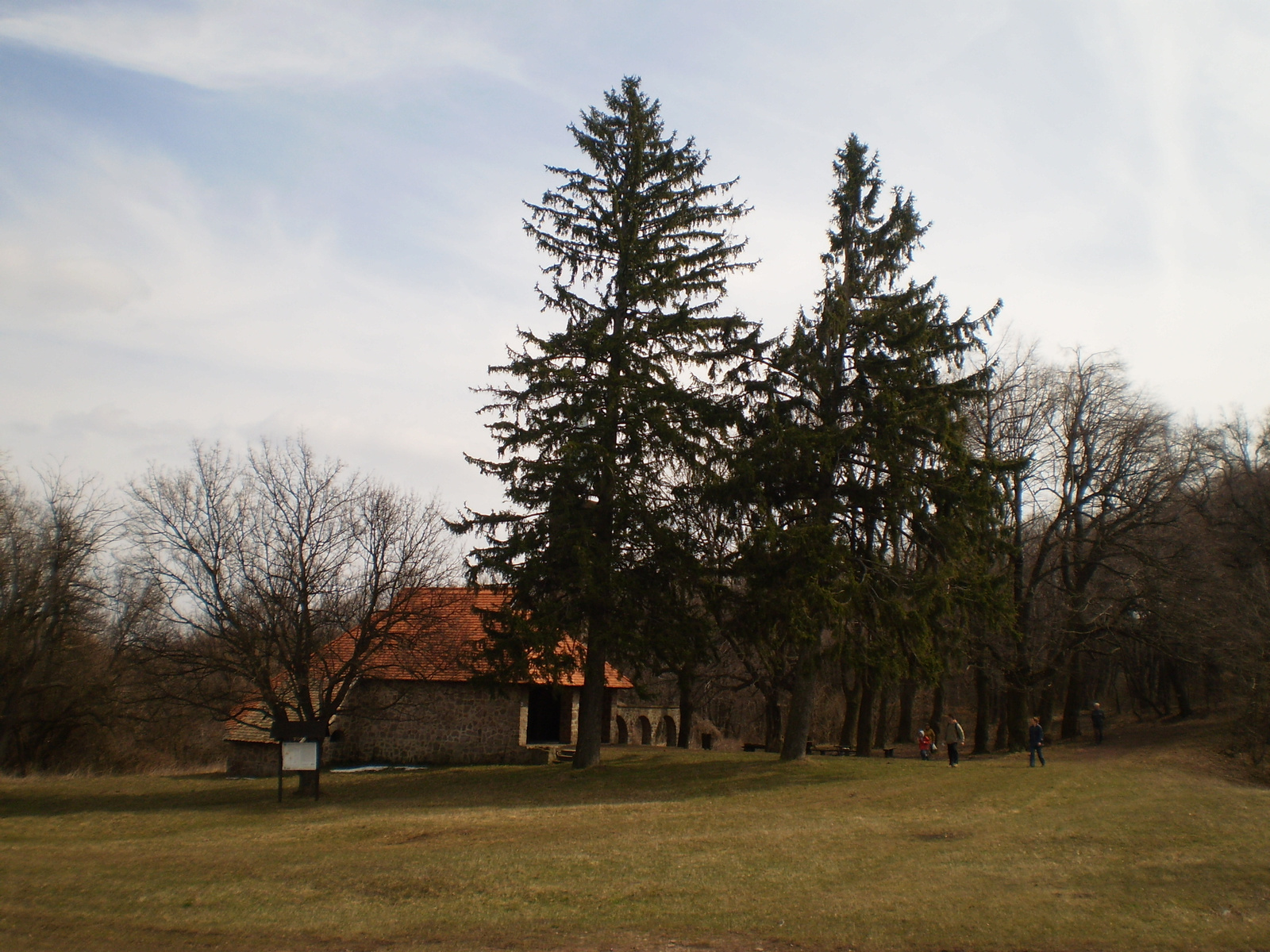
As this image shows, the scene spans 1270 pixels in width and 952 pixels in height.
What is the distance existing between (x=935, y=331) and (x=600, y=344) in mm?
7386

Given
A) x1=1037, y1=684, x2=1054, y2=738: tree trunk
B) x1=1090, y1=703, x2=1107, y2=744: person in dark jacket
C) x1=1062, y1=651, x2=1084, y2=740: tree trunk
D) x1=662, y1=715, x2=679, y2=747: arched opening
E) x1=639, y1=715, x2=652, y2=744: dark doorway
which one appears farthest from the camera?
x1=662, y1=715, x2=679, y2=747: arched opening

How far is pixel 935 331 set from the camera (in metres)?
18.8

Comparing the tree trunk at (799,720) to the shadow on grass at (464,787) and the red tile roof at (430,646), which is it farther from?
the red tile roof at (430,646)

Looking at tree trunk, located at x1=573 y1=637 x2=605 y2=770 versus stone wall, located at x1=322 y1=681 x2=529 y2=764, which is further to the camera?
stone wall, located at x1=322 y1=681 x2=529 y2=764

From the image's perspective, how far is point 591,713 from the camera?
19594mm

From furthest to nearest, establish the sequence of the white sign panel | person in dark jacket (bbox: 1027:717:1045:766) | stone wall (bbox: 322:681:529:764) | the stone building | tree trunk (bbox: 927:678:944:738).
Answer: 1. tree trunk (bbox: 927:678:944:738)
2. stone wall (bbox: 322:681:529:764)
3. the stone building
4. person in dark jacket (bbox: 1027:717:1045:766)
5. the white sign panel

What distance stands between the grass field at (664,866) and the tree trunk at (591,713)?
1791 millimetres

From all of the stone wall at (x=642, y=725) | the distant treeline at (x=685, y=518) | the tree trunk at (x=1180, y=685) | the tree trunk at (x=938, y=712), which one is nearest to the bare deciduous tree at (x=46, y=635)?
the distant treeline at (x=685, y=518)

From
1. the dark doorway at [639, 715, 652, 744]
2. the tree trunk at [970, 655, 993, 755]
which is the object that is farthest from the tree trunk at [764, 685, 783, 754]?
Result: the tree trunk at [970, 655, 993, 755]

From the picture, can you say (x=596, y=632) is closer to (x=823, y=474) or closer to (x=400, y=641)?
(x=400, y=641)

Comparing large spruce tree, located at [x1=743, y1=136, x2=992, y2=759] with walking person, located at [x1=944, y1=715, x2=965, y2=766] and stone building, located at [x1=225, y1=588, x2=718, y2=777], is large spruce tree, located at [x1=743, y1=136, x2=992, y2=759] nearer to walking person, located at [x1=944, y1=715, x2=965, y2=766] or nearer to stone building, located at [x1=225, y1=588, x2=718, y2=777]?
walking person, located at [x1=944, y1=715, x2=965, y2=766]

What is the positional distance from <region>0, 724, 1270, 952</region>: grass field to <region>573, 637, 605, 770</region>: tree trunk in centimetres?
179

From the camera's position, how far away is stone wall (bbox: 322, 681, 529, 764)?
23.0 metres

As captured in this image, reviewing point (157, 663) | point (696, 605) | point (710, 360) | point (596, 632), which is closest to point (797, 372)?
point (710, 360)
